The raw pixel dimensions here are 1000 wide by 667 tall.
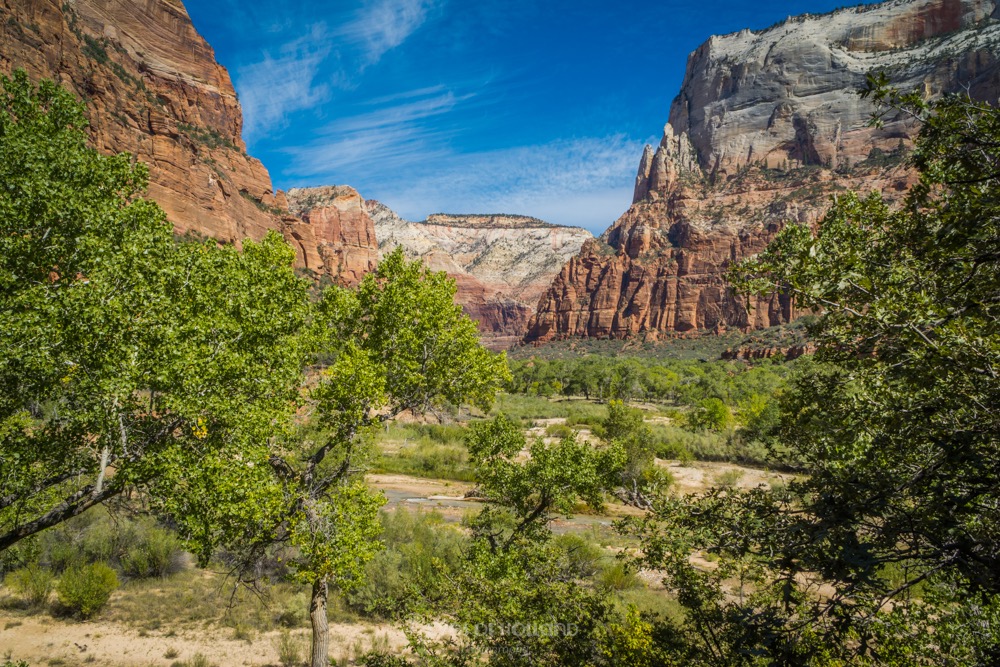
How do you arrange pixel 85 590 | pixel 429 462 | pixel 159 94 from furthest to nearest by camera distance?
pixel 159 94 → pixel 429 462 → pixel 85 590

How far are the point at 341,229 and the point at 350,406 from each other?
161 meters

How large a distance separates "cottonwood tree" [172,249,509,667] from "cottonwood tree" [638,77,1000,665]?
496 centimetres

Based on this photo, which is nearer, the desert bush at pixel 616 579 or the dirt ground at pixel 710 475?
the desert bush at pixel 616 579

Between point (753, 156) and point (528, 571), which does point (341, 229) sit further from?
point (528, 571)

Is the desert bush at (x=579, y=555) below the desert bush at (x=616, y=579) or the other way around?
the other way around

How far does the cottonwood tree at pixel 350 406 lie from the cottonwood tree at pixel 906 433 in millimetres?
4955

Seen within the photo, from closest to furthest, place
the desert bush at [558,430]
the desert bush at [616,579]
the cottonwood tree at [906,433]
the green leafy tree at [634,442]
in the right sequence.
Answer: the cottonwood tree at [906,433]
the desert bush at [616,579]
the green leafy tree at [634,442]
the desert bush at [558,430]

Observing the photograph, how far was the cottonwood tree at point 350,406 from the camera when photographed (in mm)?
6723

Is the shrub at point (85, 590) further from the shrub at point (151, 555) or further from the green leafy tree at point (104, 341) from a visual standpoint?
the green leafy tree at point (104, 341)

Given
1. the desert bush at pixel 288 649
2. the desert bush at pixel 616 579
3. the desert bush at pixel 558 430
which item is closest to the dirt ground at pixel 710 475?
the desert bush at pixel 558 430

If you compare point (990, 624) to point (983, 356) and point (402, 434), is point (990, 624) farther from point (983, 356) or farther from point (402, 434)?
point (402, 434)

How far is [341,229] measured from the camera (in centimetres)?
15775

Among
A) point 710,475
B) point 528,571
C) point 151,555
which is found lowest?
point 710,475

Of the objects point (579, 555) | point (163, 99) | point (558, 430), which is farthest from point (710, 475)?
point (163, 99)
